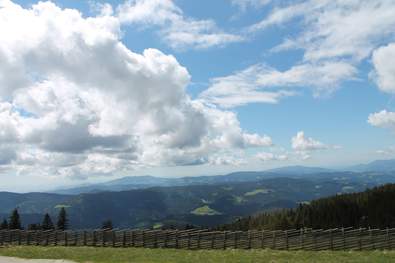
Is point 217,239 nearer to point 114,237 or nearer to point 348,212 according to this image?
point 114,237

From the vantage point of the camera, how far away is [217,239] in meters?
50.4

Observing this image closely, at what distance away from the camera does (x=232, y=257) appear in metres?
38.1

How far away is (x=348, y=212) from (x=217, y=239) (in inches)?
3403

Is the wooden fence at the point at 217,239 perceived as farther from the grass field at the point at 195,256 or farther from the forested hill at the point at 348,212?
the forested hill at the point at 348,212

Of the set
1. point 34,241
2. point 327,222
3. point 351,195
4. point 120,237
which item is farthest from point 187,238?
point 351,195

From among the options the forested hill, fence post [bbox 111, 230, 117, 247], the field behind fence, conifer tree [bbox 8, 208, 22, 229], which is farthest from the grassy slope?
the forested hill

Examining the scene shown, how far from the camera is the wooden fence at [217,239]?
149ft

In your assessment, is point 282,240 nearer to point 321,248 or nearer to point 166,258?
point 321,248

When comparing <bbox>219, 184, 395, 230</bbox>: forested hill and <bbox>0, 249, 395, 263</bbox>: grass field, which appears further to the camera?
<bbox>219, 184, 395, 230</bbox>: forested hill

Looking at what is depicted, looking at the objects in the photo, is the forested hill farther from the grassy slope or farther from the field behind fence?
the grassy slope

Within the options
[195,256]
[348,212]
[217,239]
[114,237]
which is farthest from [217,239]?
[348,212]

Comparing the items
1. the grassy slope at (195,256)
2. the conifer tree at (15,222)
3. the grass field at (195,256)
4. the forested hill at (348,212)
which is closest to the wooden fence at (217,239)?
the grass field at (195,256)

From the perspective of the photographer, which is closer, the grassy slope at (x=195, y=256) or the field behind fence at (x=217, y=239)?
the grassy slope at (x=195, y=256)

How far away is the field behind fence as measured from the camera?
45.3m
